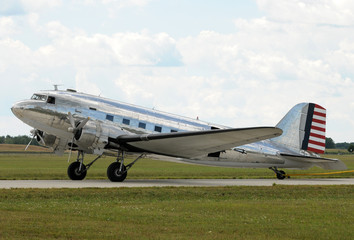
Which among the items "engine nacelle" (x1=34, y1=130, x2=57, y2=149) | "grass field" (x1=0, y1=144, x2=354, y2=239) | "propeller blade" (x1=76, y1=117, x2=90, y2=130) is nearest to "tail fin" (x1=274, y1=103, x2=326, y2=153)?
"grass field" (x1=0, y1=144, x2=354, y2=239)

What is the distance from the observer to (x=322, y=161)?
29344mm

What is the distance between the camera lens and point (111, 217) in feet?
44.9

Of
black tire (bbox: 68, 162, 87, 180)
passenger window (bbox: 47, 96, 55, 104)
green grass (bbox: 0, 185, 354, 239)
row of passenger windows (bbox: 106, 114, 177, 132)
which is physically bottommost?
green grass (bbox: 0, 185, 354, 239)

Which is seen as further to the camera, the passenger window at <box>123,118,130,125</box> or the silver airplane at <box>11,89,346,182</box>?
the passenger window at <box>123,118,130,125</box>

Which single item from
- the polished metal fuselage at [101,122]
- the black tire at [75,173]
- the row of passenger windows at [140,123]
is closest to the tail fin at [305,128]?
the polished metal fuselage at [101,122]

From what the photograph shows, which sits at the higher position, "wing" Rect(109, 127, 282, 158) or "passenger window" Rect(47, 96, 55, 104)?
"passenger window" Rect(47, 96, 55, 104)

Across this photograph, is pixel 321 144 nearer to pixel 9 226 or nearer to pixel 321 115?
pixel 321 115

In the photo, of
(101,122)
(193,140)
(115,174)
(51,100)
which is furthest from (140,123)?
(51,100)

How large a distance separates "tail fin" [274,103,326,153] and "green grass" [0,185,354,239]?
9.19m

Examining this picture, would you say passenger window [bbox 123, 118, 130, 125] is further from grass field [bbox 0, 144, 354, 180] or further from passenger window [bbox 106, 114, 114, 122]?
grass field [bbox 0, 144, 354, 180]

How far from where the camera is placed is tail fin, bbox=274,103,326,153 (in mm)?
30797

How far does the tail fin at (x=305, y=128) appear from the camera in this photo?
101 feet

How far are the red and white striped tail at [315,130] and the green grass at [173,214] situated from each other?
9.26m

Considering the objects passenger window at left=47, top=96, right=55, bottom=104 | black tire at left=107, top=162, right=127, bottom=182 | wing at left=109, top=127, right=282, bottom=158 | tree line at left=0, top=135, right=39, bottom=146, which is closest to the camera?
wing at left=109, top=127, right=282, bottom=158
